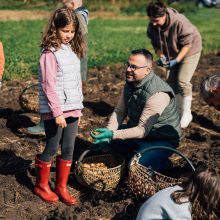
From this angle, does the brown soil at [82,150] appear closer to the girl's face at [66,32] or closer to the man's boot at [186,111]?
the man's boot at [186,111]

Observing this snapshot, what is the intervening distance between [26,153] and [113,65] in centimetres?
509

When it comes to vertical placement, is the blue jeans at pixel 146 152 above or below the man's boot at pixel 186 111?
above

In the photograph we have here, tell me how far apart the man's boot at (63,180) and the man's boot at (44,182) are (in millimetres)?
61

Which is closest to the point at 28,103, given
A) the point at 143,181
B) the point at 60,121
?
the point at 60,121

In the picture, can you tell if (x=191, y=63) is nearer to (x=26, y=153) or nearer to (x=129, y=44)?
(x=26, y=153)

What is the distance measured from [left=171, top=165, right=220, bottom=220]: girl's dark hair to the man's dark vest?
1624 mm

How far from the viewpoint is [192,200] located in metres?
3.31

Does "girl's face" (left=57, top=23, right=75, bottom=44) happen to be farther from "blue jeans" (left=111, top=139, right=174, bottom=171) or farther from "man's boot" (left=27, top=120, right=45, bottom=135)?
"man's boot" (left=27, top=120, right=45, bottom=135)

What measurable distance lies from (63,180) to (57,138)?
0.39m

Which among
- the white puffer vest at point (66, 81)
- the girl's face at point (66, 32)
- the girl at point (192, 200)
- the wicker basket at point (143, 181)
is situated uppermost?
the girl's face at point (66, 32)

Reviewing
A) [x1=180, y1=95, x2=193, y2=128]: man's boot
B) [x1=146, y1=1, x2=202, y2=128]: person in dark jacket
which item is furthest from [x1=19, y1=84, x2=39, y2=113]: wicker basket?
[x1=180, y1=95, x2=193, y2=128]: man's boot

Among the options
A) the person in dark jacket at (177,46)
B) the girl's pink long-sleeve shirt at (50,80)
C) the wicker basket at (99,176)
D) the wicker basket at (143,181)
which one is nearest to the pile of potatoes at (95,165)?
the wicker basket at (99,176)

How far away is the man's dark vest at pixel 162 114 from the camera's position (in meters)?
4.85

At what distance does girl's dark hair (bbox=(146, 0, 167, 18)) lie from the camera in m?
6.06
